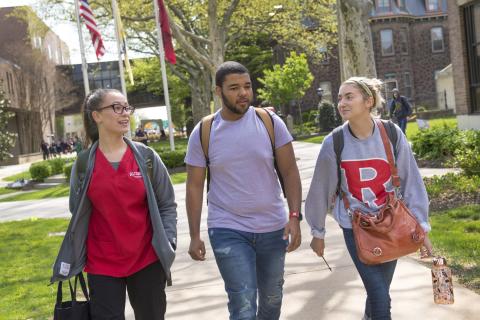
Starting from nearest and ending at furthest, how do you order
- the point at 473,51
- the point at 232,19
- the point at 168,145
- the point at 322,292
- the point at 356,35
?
the point at 322,292, the point at 356,35, the point at 473,51, the point at 232,19, the point at 168,145

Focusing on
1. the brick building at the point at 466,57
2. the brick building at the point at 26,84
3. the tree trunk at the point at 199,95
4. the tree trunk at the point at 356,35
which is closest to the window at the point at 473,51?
the brick building at the point at 466,57

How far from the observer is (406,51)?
4853 centimetres

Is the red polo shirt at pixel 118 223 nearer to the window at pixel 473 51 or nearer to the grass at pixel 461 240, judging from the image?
the grass at pixel 461 240

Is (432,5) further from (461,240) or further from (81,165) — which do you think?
(81,165)

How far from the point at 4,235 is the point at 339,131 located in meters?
9.86

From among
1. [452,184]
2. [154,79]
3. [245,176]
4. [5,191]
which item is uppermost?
[154,79]

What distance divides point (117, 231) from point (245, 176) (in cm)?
83

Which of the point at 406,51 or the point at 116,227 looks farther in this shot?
the point at 406,51

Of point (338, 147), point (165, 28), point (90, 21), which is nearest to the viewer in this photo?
point (338, 147)

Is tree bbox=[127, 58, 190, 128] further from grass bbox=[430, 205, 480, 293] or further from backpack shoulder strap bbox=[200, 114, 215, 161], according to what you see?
backpack shoulder strap bbox=[200, 114, 215, 161]

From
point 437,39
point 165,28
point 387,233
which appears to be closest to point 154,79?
point 437,39

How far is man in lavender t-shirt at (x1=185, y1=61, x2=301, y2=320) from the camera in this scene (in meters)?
3.78

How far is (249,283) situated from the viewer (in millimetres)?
3693

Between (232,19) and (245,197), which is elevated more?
(232,19)
